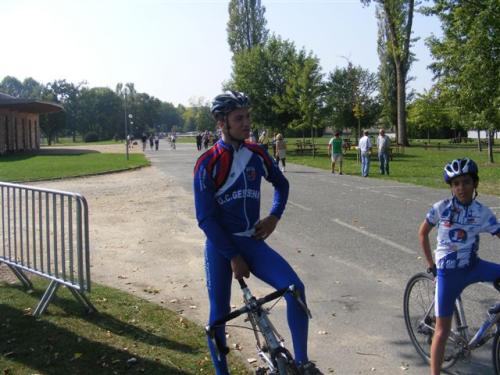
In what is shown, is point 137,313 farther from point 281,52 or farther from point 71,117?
point 71,117

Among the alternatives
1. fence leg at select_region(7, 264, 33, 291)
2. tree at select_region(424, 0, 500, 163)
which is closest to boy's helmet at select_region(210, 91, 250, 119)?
fence leg at select_region(7, 264, 33, 291)

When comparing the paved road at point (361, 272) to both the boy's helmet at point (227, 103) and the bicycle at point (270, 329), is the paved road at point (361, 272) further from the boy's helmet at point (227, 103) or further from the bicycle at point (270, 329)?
the boy's helmet at point (227, 103)

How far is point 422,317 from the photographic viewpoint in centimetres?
432

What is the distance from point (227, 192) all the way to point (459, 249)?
1552mm

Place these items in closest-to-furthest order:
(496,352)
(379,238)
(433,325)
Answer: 1. (496,352)
2. (433,325)
3. (379,238)

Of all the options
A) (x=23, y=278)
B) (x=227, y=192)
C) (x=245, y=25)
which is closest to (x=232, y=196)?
(x=227, y=192)

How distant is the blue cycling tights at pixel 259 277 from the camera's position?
3191 millimetres

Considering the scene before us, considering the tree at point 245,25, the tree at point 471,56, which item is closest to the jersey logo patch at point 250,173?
the tree at point 471,56

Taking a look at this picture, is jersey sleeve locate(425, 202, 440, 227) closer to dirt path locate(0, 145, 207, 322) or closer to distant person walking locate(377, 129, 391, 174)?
dirt path locate(0, 145, 207, 322)

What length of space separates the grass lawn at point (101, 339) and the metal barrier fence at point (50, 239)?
0.27 m

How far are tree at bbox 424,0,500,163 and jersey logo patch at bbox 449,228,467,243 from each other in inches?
740

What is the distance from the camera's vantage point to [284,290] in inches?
121

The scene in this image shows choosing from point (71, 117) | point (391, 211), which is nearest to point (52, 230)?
point (391, 211)

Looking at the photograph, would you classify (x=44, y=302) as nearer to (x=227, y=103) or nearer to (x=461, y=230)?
(x=227, y=103)
